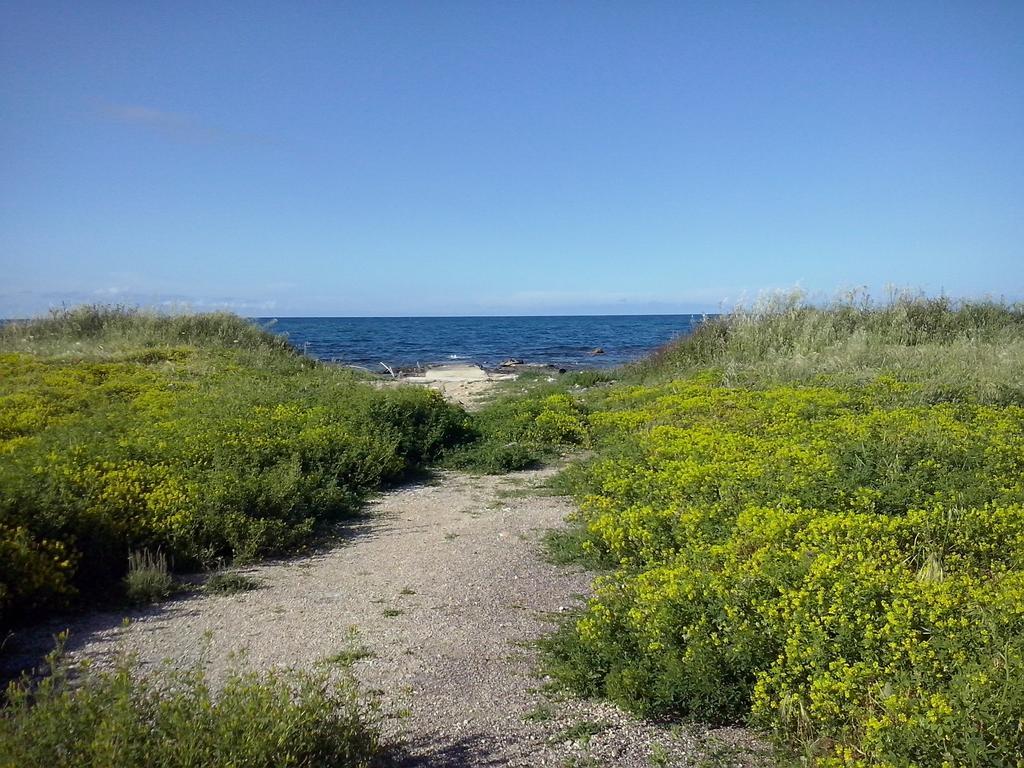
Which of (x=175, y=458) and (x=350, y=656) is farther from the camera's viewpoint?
(x=175, y=458)

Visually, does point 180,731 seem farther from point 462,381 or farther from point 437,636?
point 462,381

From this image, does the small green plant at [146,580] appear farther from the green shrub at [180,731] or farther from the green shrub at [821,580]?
the green shrub at [821,580]

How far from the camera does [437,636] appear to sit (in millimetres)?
5254

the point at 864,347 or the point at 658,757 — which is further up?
the point at 864,347

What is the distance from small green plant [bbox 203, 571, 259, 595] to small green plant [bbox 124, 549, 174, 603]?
0.98ft

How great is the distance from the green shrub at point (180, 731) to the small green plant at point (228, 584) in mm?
2375

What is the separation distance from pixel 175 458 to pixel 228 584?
267 cm

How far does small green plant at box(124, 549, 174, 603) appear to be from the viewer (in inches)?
229

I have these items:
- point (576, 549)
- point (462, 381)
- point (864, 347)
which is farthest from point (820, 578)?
point (462, 381)

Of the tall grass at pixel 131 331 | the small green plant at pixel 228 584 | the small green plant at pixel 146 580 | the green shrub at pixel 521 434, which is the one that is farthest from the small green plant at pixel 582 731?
the tall grass at pixel 131 331

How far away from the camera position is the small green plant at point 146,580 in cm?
583

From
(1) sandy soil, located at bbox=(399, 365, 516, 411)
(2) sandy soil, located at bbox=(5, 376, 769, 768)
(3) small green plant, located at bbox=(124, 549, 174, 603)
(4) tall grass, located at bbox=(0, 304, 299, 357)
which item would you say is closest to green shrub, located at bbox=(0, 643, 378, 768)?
(2) sandy soil, located at bbox=(5, 376, 769, 768)

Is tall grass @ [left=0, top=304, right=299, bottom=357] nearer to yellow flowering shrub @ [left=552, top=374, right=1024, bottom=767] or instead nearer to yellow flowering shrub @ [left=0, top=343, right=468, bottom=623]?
yellow flowering shrub @ [left=0, top=343, right=468, bottom=623]

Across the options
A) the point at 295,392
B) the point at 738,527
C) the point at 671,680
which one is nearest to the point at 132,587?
the point at 671,680
